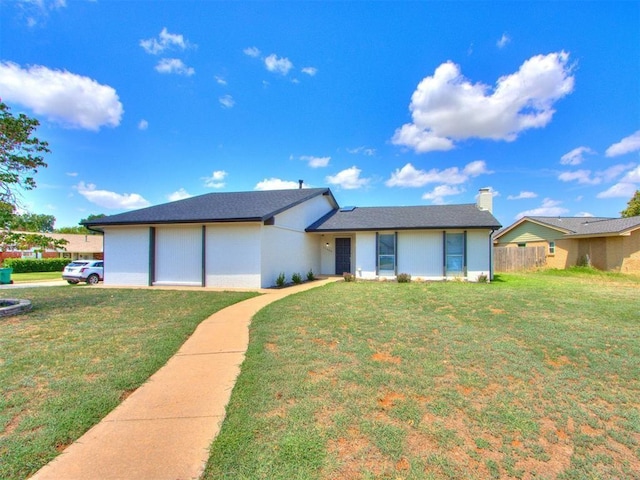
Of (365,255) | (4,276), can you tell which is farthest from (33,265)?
(365,255)

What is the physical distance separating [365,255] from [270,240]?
17.1 feet

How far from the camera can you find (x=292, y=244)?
49.3 ft

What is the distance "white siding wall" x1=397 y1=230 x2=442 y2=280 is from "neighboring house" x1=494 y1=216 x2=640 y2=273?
37.8 ft

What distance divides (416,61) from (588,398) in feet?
48.1

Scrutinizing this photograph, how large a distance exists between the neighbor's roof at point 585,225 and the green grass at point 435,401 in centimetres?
1523

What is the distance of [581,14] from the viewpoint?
34.4ft

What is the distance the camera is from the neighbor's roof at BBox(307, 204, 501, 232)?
14.5 m

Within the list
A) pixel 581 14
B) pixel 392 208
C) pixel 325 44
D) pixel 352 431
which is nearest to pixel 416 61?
pixel 325 44

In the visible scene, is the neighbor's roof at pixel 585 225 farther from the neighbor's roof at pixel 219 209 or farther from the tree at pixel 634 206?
the neighbor's roof at pixel 219 209

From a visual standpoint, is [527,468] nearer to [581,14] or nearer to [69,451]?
[69,451]

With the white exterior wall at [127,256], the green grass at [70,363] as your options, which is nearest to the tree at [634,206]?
the green grass at [70,363]

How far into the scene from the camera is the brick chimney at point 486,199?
16438mm

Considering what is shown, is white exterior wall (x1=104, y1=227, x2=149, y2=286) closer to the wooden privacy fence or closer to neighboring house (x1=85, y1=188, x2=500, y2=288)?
neighboring house (x1=85, y1=188, x2=500, y2=288)

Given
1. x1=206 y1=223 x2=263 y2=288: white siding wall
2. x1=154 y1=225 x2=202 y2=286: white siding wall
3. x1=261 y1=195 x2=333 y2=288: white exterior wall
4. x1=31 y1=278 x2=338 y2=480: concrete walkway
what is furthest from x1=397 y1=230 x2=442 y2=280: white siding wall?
x1=31 y1=278 x2=338 y2=480: concrete walkway
